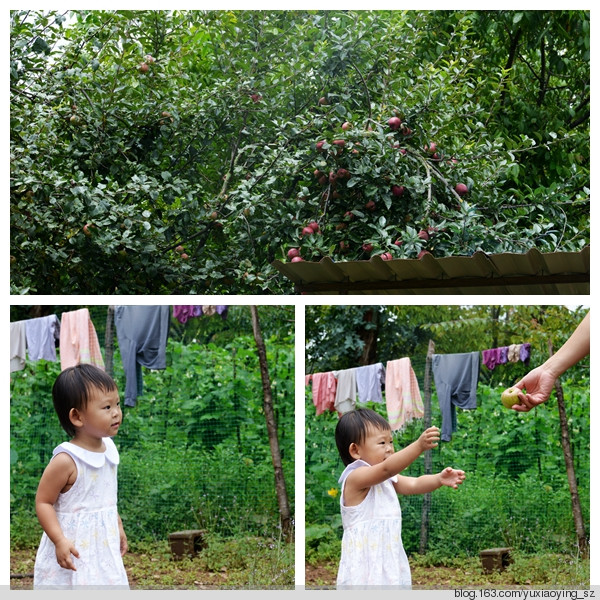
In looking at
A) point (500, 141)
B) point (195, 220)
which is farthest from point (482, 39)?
point (195, 220)

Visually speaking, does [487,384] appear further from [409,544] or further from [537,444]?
[409,544]

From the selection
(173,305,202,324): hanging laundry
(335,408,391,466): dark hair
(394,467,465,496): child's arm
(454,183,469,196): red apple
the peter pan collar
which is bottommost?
(394,467,465,496): child's arm

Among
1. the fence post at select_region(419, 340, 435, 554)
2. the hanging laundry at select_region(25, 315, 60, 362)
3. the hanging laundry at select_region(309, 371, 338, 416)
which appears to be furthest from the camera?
the fence post at select_region(419, 340, 435, 554)

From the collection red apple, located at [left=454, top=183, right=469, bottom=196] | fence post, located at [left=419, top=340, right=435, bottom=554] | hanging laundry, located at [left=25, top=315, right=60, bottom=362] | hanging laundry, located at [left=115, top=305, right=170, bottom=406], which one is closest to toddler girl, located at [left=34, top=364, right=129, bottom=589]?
hanging laundry, located at [left=25, top=315, right=60, bottom=362]

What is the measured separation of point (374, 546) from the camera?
133 inches

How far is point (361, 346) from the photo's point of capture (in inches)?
202

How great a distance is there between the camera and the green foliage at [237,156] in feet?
17.8

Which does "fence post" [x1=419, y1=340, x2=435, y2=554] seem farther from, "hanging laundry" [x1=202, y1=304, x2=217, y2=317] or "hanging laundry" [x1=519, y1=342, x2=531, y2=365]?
"hanging laundry" [x1=202, y1=304, x2=217, y2=317]

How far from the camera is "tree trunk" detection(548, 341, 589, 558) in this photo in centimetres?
462

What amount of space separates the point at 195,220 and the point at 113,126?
766 millimetres

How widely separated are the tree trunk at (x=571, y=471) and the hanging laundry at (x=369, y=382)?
965mm

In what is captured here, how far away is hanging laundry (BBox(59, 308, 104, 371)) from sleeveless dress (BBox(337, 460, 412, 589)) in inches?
48.2

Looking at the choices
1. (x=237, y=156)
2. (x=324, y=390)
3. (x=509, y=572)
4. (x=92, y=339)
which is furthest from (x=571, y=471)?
(x=237, y=156)

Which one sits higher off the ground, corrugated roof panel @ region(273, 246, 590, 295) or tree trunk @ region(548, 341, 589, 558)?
corrugated roof panel @ region(273, 246, 590, 295)
